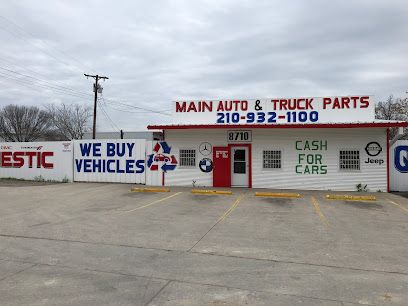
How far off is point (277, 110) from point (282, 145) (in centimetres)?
187

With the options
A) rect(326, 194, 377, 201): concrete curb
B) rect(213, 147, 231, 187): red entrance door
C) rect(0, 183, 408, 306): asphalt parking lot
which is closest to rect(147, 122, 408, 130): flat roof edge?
rect(213, 147, 231, 187): red entrance door

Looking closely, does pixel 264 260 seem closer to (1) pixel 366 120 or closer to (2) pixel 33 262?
(2) pixel 33 262

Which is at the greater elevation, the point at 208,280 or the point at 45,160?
the point at 45,160

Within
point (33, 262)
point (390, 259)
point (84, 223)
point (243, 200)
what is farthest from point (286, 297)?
point (243, 200)

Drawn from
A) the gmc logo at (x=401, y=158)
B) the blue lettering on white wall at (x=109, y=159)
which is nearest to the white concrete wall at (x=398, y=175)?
the gmc logo at (x=401, y=158)

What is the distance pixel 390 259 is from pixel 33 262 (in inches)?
254

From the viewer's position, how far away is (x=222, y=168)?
19125mm

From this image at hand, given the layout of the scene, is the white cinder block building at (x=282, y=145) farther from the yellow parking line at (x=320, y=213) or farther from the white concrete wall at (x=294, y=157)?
the yellow parking line at (x=320, y=213)

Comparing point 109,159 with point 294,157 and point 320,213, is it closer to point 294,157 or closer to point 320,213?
point 294,157

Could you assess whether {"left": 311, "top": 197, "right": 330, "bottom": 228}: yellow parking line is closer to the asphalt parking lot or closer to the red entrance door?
the asphalt parking lot

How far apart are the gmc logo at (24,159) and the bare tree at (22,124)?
48148mm

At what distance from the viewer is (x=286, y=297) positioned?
199 inches

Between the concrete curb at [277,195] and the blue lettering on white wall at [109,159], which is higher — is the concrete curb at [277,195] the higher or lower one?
the lower one

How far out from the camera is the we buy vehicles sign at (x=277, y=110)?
18.4 m
